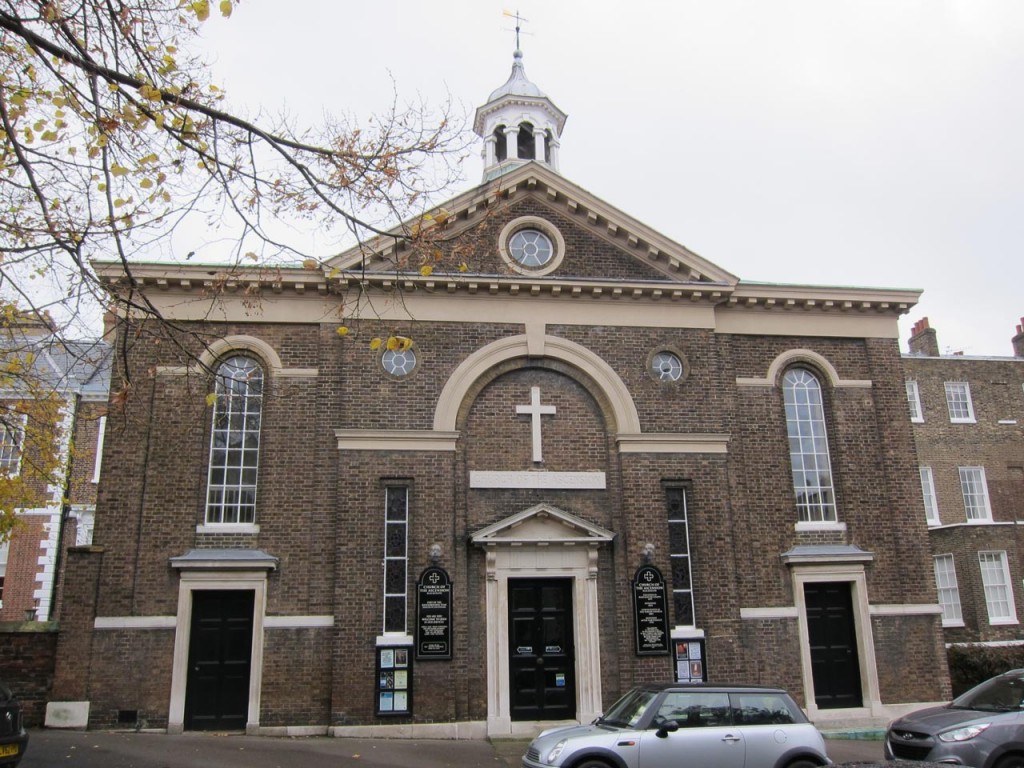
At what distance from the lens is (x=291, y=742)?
46.7ft

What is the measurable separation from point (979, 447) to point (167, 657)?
26633mm

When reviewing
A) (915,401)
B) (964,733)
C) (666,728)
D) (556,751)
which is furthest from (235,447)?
(915,401)

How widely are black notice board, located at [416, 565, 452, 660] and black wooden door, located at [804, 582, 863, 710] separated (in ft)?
23.6

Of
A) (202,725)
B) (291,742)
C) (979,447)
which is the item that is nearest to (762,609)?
(291,742)

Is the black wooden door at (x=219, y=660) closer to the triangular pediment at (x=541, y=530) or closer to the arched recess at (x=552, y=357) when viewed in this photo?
the triangular pediment at (x=541, y=530)

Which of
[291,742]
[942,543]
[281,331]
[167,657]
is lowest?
[291,742]

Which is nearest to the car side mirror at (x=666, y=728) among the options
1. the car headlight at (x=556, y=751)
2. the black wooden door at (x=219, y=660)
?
the car headlight at (x=556, y=751)

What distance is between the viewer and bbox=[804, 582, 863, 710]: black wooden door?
1694 centimetres

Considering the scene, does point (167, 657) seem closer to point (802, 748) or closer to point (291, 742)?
point (291, 742)

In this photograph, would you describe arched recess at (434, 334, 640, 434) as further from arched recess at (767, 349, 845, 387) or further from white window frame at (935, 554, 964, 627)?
white window frame at (935, 554, 964, 627)

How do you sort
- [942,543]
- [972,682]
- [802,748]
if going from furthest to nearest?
[942,543] → [972,682] → [802,748]

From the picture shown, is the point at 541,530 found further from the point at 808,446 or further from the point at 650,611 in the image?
the point at 808,446

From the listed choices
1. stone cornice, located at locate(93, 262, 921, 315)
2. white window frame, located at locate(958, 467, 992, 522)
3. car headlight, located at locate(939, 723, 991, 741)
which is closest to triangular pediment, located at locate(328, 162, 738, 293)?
stone cornice, located at locate(93, 262, 921, 315)

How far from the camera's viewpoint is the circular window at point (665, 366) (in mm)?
17625
